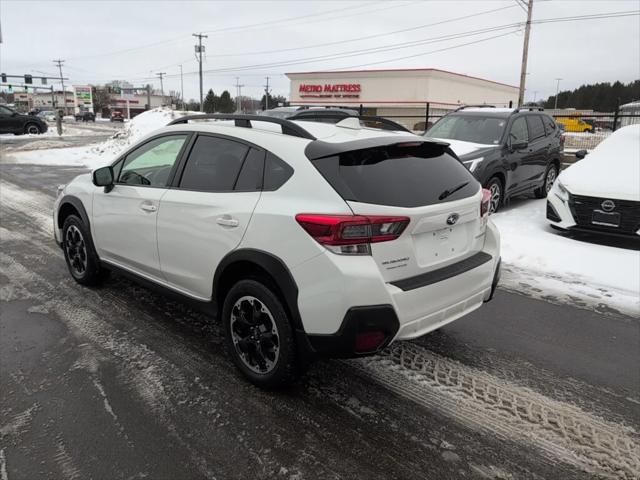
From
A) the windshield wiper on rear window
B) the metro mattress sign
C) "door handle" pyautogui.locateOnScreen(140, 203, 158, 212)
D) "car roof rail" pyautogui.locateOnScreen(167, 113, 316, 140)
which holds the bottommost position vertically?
"door handle" pyautogui.locateOnScreen(140, 203, 158, 212)

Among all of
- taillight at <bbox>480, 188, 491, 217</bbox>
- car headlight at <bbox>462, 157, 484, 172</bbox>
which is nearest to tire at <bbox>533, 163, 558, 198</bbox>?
car headlight at <bbox>462, 157, 484, 172</bbox>

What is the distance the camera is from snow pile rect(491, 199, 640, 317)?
5164 millimetres

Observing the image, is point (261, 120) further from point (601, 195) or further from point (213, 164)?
point (601, 195)

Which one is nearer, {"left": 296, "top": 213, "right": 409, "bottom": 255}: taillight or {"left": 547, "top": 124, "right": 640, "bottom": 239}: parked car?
{"left": 296, "top": 213, "right": 409, "bottom": 255}: taillight

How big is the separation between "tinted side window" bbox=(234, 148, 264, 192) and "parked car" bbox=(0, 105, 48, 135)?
30923mm

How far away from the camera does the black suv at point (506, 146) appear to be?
8305mm

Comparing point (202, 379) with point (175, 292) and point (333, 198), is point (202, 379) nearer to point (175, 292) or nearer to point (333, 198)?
point (175, 292)

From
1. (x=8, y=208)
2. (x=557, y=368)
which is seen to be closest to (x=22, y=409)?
(x=557, y=368)

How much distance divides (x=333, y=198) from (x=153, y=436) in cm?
166

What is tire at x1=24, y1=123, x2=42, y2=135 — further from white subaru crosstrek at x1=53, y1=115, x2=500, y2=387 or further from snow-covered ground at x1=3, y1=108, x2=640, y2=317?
white subaru crosstrek at x1=53, y1=115, x2=500, y2=387

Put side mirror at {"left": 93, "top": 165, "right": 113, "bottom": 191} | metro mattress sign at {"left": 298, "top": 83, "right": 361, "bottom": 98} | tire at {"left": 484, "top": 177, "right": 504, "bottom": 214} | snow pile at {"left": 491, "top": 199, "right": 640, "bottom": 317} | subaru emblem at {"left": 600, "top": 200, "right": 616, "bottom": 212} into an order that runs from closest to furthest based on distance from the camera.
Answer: side mirror at {"left": 93, "top": 165, "right": 113, "bottom": 191}, snow pile at {"left": 491, "top": 199, "right": 640, "bottom": 317}, subaru emblem at {"left": 600, "top": 200, "right": 616, "bottom": 212}, tire at {"left": 484, "top": 177, "right": 504, "bottom": 214}, metro mattress sign at {"left": 298, "top": 83, "right": 361, "bottom": 98}

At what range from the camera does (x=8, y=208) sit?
884cm

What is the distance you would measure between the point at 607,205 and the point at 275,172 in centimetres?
556

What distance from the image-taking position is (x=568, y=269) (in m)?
6.01
